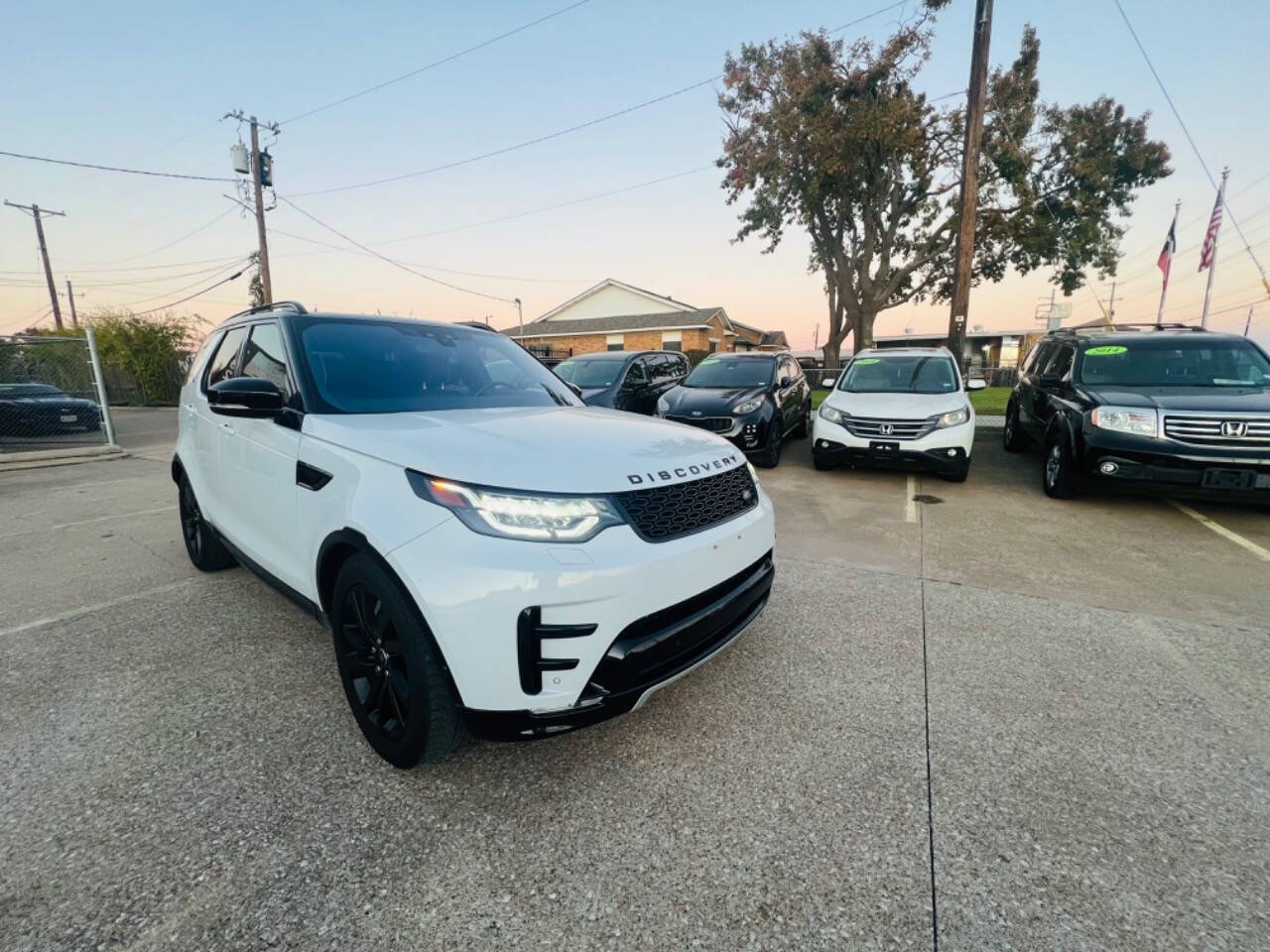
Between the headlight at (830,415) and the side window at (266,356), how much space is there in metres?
5.68

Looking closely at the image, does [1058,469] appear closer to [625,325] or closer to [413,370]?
[413,370]

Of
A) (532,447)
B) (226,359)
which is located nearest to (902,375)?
(532,447)

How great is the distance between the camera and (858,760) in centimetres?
210

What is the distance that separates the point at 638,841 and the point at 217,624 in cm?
284

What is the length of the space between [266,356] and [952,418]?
6.31 m

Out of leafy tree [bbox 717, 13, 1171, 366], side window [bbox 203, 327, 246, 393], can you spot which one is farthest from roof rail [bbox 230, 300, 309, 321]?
leafy tree [bbox 717, 13, 1171, 366]

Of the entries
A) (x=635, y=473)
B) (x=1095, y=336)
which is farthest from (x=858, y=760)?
(x=1095, y=336)

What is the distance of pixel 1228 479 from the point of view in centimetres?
452

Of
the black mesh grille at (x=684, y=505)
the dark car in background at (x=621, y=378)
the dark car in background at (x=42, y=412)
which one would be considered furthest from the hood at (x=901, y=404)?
the dark car in background at (x=42, y=412)

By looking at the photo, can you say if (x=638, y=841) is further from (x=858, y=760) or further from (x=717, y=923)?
(x=858, y=760)

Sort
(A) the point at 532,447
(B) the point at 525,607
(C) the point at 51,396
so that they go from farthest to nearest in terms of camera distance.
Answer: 1. (C) the point at 51,396
2. (A) the point at 532,447
3. (B) the point at 525,607

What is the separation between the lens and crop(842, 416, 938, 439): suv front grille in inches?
243

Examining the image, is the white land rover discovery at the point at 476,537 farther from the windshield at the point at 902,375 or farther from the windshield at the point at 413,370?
the windshield at the point at 902,375

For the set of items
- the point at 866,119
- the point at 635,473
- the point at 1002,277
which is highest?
the point at 866,119
